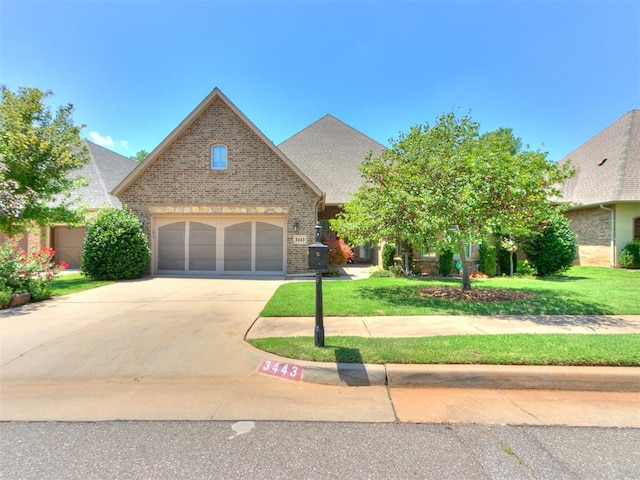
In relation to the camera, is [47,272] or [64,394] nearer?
[64,394]

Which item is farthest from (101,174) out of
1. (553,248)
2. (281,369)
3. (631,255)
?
(631,255)

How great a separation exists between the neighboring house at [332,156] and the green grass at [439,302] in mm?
8384

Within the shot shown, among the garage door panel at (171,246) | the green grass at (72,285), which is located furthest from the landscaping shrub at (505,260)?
the green grass at (72,285)

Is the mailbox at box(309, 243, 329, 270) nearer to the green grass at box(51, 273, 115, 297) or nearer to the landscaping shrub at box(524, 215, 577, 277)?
the green grass at box(51, 273, 115, 297)

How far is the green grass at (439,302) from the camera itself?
694 cm

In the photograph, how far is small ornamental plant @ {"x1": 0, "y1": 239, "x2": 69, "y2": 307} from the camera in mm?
8234

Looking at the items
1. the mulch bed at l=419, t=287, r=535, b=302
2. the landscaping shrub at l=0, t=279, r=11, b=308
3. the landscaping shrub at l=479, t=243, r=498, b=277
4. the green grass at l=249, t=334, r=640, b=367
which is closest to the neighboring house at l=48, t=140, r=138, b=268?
the landscaping shrub at l=0, t=279, r=11, b=308

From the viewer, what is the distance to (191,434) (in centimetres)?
301

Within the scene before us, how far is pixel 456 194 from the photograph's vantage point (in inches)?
288

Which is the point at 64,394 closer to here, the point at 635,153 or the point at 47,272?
the point at 47,272

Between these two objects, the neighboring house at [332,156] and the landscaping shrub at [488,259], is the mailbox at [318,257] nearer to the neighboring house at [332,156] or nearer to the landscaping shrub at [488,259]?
the landscaping shrub at [488,259]

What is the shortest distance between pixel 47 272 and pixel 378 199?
9181mm

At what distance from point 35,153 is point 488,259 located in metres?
17.1

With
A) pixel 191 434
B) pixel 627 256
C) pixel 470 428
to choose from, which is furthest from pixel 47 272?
pixel 627 256
